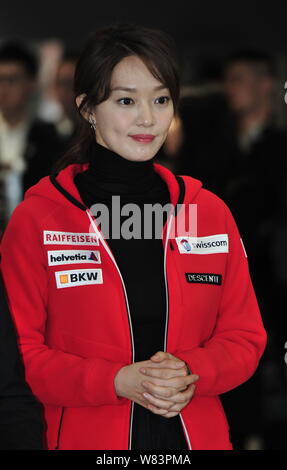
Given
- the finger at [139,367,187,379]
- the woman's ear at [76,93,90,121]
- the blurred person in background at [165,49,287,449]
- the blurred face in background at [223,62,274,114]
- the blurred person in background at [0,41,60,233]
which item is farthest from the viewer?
the blurred face in background at [223,62,274,114]

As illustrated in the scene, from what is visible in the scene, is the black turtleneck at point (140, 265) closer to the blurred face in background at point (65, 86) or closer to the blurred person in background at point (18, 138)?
the blurred person in background at point (18, 138)

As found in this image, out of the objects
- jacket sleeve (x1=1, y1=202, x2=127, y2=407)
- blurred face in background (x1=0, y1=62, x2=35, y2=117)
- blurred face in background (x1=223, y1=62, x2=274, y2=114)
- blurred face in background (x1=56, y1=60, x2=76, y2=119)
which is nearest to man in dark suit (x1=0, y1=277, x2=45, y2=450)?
jacket sleeve (x1=1, y1=202, x2=127, y2=407)

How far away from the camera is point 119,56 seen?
1.57 meters

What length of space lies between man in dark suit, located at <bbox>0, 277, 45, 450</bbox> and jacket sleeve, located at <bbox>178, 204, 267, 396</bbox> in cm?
42

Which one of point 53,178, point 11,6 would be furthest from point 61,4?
point 53,178

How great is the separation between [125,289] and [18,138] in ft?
5.02

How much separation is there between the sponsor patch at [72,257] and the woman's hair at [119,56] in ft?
0.92

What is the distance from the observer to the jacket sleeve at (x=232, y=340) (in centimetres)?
162

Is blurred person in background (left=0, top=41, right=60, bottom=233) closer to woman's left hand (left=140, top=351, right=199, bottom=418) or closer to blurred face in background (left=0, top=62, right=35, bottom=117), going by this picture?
blurred face in background (left=0, top=62, right=35, bottom=117)

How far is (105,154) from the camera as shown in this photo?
5.37ft

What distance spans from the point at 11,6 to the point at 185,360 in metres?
3.26

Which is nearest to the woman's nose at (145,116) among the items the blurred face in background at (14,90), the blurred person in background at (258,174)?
the blurred person in background at (258,174)

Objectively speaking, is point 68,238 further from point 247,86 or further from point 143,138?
point 247,86

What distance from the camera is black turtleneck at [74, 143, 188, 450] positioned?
62.7 inches
